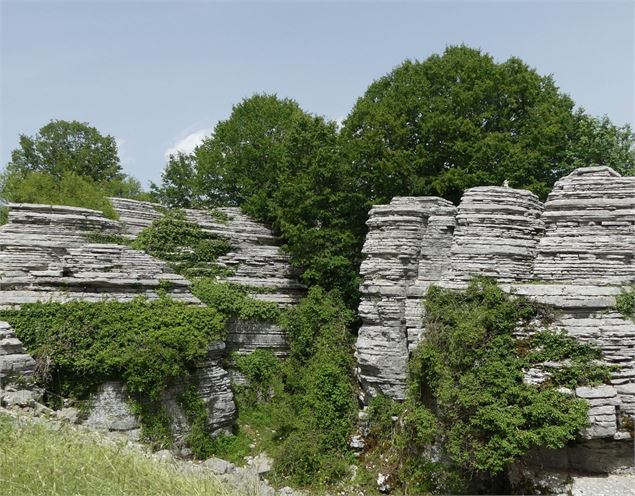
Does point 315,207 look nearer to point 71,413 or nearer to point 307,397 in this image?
point 307,397

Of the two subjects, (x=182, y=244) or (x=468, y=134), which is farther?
(x=468, y=134)

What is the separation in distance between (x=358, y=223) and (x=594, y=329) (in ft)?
29.1

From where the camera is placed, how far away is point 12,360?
1019 cm

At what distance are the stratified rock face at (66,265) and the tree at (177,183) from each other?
11.6 meters

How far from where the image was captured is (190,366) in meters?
12.9

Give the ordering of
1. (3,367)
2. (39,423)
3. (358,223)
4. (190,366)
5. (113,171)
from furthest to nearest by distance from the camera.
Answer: (113,171), (358,223), (190,366), (3,367), (39,423)

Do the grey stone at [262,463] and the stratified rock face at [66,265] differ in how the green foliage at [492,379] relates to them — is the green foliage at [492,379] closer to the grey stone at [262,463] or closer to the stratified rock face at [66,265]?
the grey stone at [262,463]

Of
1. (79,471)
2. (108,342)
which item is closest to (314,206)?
(108,342)

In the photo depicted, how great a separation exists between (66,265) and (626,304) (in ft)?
41.8

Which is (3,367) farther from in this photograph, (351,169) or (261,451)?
(351,169)

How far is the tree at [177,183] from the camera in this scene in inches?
1014

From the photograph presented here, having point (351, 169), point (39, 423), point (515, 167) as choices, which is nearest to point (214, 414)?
point (39, 423)

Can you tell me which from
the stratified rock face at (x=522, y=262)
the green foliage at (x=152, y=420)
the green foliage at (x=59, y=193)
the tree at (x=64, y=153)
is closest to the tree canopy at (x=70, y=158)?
the tree at (x=64, y=153)

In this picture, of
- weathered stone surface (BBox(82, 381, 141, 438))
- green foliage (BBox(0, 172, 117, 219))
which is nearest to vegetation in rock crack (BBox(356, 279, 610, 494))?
weathered stone surface (BBox(82, 381, 141, 438))
